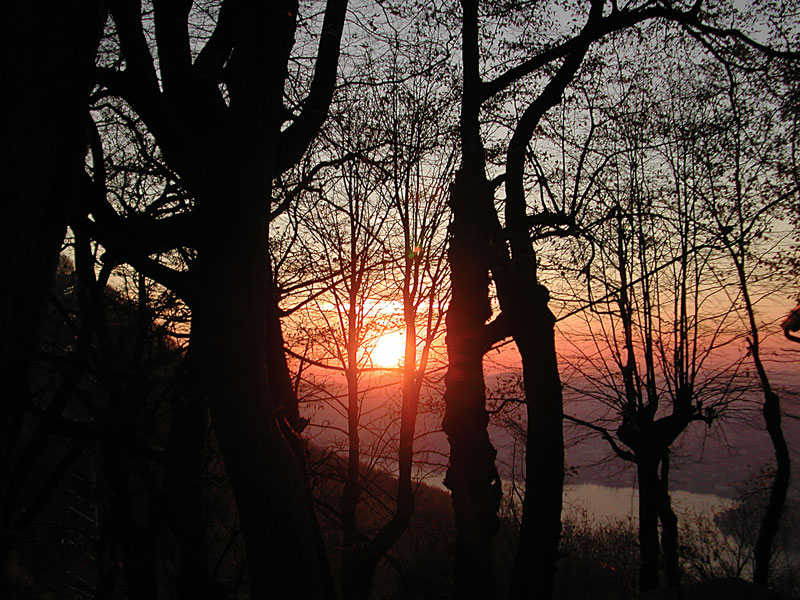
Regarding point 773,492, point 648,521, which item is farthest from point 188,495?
point 773,492

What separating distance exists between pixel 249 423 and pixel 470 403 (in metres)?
5.06

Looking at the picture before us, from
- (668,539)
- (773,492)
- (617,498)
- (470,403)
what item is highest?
(470,403)

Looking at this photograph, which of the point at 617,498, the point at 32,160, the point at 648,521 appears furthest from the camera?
the point at 617,498

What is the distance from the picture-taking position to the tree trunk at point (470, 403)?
725 cm

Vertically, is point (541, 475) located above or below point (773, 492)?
above

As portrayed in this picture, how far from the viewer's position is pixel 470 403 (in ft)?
25.3

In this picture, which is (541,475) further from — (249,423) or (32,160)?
(32,160)

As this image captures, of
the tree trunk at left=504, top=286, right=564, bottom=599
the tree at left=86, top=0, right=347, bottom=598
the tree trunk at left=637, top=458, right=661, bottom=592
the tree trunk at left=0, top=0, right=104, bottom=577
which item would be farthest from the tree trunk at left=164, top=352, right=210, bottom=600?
the tree trunk at left=637, top=458, right=661, bottom=592

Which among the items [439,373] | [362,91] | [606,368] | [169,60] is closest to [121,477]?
[169,60]

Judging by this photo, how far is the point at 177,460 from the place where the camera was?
5.41 m

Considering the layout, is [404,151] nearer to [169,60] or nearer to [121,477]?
[169,60]

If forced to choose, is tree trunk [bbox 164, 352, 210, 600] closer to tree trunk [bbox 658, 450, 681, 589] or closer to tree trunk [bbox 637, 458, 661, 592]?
tree trunk [bbox 637, 458, 661, 592]

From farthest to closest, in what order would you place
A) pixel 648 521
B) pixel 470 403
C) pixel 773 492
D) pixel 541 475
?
pixel 648 521, pixel 773 492, pixel 470 403, pixel 541 475

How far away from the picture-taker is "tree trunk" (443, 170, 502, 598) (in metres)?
7.25
